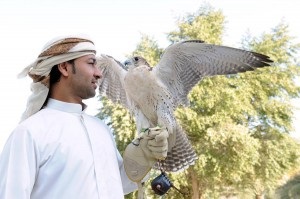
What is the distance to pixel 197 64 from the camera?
19.2 feet

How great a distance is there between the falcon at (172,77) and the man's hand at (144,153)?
8.38 ft

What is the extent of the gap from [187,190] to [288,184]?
4374 mm

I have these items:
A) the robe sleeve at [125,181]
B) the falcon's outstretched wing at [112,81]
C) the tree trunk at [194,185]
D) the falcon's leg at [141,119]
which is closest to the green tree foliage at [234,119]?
the tree trunk at [194,185]

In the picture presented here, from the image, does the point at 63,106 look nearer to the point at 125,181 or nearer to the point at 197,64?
the point at 125,181

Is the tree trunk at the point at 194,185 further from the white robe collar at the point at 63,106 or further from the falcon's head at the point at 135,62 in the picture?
the white robe collar at the point at 63,106

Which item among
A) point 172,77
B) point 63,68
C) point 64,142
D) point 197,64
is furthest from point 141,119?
point 64,142

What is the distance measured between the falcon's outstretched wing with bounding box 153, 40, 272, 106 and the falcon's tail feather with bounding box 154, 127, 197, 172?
0.51 meters

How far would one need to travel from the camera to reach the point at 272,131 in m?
17.1

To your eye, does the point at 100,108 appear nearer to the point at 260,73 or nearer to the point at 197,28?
the point at 197,28

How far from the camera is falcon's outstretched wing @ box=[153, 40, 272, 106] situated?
5.52 metres

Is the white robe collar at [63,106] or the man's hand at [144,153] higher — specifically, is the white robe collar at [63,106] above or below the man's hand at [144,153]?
above

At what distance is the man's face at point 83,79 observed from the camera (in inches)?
83.5

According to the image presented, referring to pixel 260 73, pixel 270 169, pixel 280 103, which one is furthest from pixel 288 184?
pixel 260 73

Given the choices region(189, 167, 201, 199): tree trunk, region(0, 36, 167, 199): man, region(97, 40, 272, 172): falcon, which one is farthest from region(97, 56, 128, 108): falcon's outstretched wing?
region(189, 167, 201, 199): tree trunk
